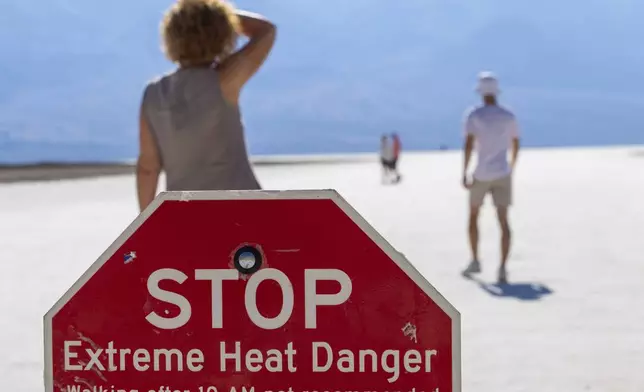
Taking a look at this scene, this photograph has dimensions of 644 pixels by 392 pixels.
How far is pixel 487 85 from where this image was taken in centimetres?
869

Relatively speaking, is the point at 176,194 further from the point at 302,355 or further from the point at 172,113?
the point at 172,113

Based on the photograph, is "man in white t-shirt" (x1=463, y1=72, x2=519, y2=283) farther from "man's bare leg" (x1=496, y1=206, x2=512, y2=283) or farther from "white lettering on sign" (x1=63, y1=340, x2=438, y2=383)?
"white lettering on sign" (x1=63, y1=340, x2=438, y2=383)

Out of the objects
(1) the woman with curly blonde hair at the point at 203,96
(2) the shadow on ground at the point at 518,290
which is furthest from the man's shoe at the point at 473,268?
(1) the woman with curly blonde hair at the point at 203,96

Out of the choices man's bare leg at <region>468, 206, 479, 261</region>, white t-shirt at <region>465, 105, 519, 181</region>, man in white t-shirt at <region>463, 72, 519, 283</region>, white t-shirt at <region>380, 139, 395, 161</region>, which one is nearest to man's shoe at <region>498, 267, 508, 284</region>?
man in white t-shirt at <region>463, 72, 519, 283</region>

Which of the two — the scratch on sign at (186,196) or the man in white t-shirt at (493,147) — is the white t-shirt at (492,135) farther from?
the scratch on sign at (186,196)

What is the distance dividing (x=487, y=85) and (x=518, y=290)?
1.63 m

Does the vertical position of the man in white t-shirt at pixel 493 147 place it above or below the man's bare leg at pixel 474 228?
above

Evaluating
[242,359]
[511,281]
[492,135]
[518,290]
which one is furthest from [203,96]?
[511,281]

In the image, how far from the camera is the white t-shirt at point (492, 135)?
8781mm

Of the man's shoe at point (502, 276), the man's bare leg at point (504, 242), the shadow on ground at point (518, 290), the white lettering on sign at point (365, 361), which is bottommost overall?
the shadow on ground at point (518, 290)

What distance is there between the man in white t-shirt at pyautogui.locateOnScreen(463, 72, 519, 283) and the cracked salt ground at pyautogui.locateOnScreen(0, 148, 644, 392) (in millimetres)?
525

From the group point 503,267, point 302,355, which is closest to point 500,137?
point 503,267

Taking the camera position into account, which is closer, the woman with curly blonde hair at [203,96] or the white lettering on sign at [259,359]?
the white lettering on sign at [259,359]

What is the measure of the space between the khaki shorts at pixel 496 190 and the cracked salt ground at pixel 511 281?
613mm
